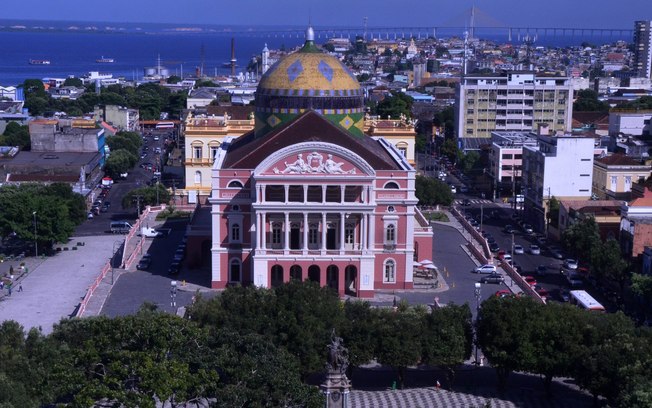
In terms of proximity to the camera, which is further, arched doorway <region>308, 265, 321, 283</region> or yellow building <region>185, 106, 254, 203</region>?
yellow building <region>185, 106, 254, 203</region>

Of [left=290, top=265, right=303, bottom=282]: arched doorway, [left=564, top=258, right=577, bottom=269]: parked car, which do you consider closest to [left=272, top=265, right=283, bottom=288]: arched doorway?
[left=290, top=265, right=303, bottom=282]: arched doorway

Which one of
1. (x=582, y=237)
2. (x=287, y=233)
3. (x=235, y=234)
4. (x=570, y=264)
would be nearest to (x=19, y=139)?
(x=235, y=234)

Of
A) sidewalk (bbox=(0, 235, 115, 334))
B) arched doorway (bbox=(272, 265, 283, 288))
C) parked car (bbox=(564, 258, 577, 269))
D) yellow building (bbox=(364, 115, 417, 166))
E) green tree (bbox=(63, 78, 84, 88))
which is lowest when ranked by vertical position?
sidewalk (bbox=(0, 235, 115, 334))

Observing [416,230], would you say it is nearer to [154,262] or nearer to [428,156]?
[154,262]

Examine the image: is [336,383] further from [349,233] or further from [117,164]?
[117,164]

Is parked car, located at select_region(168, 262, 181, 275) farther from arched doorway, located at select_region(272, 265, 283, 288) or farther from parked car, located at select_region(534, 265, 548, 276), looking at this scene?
parked car, located at select_region(534, 265, 548, 276)

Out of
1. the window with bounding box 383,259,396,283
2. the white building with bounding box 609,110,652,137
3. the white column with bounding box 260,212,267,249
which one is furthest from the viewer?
the white building with bounding box 609,110,652,137

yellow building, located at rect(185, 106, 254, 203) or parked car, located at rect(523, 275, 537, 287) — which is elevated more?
yellow building, located at rect(185, 106, 254, 203)

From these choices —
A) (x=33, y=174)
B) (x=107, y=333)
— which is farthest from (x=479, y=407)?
(x=33, y=174)
